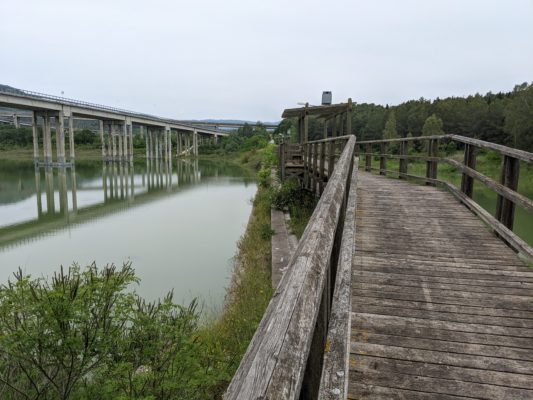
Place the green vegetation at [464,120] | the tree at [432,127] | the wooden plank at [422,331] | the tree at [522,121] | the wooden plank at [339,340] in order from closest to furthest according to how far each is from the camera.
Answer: the wooden plank at [339,340] → the wooden plank at [422,331] → the tree at [522,121] → the green vegetation at [464,120] → the tree at [432,127]

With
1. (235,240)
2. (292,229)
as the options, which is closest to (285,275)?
(292,229)

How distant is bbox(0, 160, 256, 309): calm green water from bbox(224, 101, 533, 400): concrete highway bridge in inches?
175

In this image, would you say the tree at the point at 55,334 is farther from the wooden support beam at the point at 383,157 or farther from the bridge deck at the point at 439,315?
the wooden support beam at the point at 383,157

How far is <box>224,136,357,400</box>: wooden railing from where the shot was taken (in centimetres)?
80

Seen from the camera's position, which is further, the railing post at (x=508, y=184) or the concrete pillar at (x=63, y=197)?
the concrete pillar at (x=63, y=197)

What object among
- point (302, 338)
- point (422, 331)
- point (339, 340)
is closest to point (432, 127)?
point (422, 331)

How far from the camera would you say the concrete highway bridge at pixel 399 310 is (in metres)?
1.02

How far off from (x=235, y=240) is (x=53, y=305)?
9655 mm

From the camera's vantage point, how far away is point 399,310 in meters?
3.03

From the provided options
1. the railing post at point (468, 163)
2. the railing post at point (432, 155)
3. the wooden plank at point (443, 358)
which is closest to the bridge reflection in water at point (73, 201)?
the railing post at point (432, 155)

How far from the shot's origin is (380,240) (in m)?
4.77

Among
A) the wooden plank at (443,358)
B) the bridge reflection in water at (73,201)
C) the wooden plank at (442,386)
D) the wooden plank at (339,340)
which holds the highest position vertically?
the wooden plank at (339,340)

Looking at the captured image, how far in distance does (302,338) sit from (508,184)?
4738 mm

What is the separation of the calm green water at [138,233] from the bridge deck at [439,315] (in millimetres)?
4339
